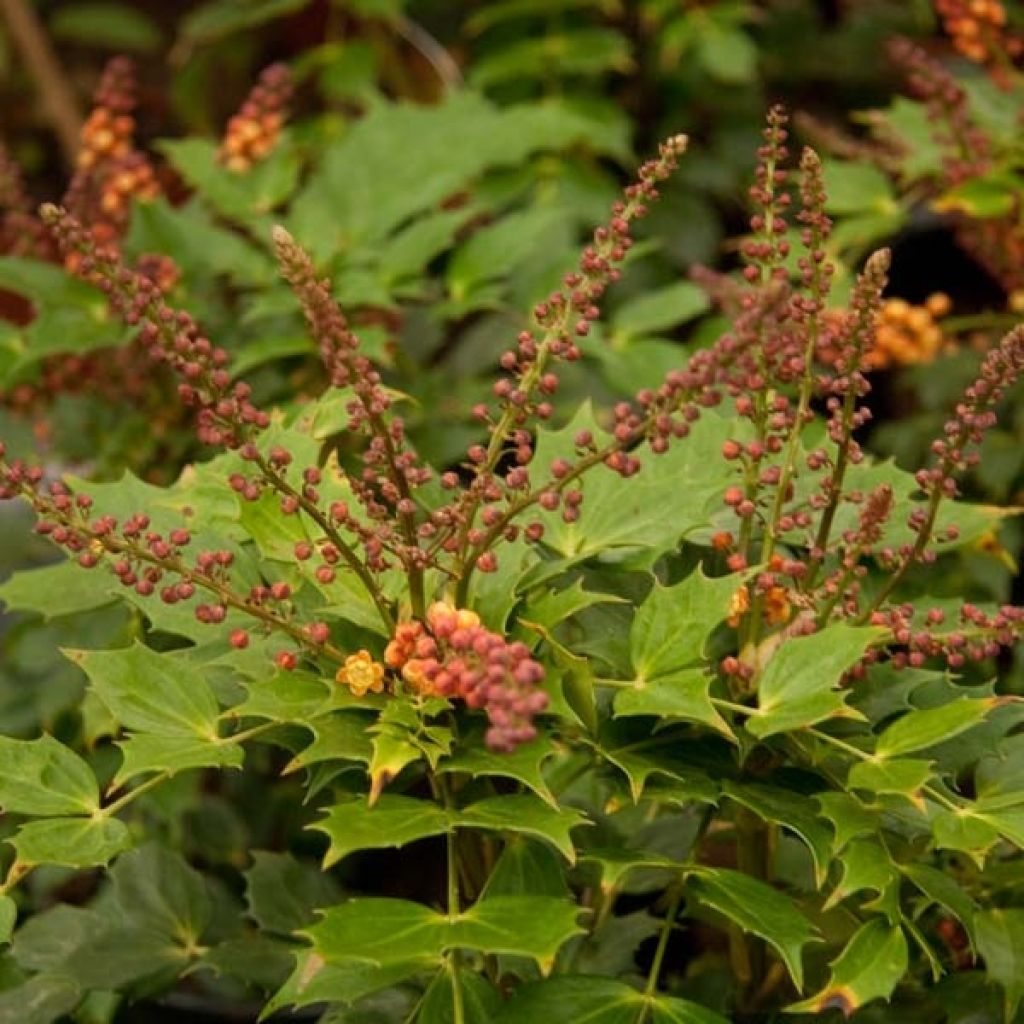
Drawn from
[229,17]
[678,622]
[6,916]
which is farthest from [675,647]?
[229,17]

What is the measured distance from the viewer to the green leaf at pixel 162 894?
3.93ft

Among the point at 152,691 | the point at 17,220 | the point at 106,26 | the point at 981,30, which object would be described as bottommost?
the point at 152,691

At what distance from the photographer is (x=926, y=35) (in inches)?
101

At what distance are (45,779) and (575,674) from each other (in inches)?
10.9

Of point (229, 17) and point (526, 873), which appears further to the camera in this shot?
point (229, 17)

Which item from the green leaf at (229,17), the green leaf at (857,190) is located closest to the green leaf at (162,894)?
the green leaf at (857,190)

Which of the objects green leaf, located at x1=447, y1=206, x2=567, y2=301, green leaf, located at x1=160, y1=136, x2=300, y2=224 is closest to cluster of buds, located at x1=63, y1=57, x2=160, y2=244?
green leaf, located at x1=160, y1=136, x2=300, y2=224

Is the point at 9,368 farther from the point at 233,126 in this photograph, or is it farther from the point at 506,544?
the point at 506,544

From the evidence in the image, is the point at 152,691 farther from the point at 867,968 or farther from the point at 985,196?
the point at 985,196

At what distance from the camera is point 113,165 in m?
1.77

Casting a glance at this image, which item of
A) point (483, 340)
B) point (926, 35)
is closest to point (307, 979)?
point (483, 340)

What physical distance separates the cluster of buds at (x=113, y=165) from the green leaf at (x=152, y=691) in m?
0.80

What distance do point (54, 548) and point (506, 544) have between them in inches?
31.5

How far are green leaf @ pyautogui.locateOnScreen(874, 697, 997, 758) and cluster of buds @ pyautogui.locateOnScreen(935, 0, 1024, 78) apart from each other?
0.93m
